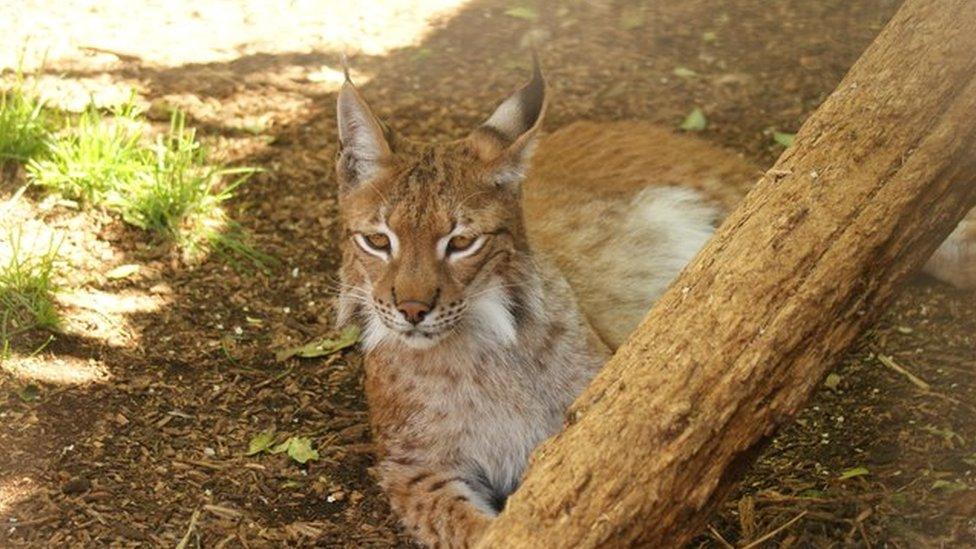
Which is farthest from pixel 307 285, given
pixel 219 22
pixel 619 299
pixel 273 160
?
pixel 219 22

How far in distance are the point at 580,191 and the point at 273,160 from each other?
178 cm

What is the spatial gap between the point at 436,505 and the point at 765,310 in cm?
158

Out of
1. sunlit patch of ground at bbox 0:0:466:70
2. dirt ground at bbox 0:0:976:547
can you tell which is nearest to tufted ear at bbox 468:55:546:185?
dirt ground at bbox 0:0:976:547

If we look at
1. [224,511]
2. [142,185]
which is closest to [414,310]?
[224,511]

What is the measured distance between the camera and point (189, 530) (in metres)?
4.70

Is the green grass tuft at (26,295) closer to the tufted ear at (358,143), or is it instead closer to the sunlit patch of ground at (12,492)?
the sunlit patch of ground at (12,492)

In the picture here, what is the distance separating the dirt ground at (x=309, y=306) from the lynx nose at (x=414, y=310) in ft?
2.65

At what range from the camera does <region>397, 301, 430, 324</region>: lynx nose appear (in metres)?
4.43

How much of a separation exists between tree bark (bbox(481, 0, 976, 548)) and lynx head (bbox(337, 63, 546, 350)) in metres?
0.99

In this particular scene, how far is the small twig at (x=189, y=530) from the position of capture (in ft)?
15.2

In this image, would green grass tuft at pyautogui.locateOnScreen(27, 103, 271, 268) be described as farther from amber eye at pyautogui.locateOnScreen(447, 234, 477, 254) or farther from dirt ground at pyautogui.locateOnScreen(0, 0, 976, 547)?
amber eye at pyautogui.locateOnScreen(447, 234, 477, 254)

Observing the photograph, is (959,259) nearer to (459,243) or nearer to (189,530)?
(459,243)

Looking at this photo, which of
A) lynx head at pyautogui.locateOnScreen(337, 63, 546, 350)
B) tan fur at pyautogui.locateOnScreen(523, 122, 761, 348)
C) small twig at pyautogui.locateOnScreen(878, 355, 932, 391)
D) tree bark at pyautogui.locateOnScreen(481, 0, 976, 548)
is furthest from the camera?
tan fur at pyautogui.locateOnScreen(523, 122, 761, 348)

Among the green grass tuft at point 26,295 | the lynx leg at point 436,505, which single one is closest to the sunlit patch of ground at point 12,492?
the green grass tuft at point 26,295
